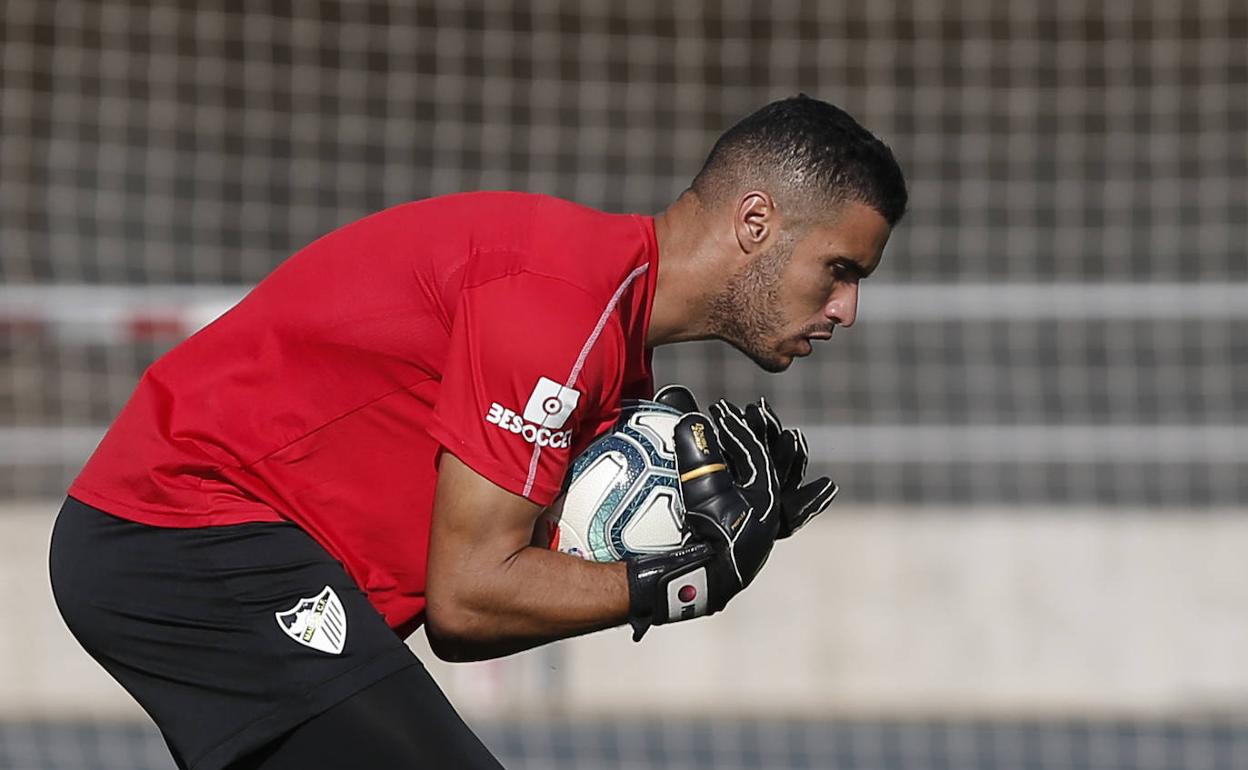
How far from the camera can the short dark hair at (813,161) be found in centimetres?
330

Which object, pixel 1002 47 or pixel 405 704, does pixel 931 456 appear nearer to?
pixel 1002 47

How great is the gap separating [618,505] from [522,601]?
367 mm

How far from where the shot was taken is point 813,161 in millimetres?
3312

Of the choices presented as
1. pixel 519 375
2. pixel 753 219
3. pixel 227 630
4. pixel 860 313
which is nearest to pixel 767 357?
pixel 753 219

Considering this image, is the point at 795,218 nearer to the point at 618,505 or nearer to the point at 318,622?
the point at 618,505

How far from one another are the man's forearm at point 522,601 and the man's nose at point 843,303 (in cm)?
65

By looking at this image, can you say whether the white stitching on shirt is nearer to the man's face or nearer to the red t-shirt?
the red t-shirt

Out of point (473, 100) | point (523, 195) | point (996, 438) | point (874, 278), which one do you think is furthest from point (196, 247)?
point (523, 195)

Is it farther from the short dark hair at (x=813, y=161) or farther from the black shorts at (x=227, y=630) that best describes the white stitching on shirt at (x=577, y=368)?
the short dark hair at (x=813, y=161)

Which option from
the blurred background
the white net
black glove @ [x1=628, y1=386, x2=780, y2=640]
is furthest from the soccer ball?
the white net

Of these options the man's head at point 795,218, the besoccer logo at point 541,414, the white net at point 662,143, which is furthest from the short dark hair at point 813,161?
the white net at point 662,143

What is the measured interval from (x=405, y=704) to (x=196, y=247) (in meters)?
7.87

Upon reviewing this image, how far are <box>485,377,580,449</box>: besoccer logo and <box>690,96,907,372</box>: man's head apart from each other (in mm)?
502

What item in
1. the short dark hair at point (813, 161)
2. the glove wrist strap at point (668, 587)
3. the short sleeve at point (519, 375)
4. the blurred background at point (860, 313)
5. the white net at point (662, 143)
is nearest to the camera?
→ the short sleeve at point (519, 375)
